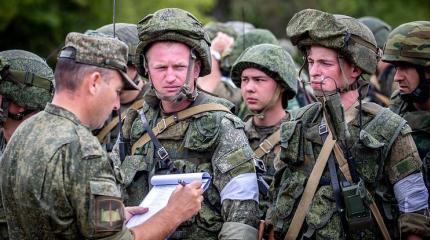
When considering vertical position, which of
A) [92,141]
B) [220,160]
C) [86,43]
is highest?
[86,43]

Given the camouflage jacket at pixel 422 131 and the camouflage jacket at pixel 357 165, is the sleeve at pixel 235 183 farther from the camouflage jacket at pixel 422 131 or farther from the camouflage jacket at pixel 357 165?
the camouflage jacket at pixel 422 131

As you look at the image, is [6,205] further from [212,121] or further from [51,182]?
[212,121]

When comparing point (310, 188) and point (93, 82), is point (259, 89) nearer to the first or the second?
point (310, 188)

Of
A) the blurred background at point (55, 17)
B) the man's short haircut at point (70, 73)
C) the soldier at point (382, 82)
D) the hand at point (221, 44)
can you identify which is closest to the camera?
the man's short haircut at point (70, 73)

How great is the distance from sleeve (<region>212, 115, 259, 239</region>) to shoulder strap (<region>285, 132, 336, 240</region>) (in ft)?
0.97

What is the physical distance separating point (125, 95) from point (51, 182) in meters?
4.02

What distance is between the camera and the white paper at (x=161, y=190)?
6125 mm

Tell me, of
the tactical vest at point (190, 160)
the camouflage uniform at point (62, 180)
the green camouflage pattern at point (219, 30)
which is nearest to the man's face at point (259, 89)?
the tactical vest at point (190, 160)

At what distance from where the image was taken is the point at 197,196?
19.9 ft

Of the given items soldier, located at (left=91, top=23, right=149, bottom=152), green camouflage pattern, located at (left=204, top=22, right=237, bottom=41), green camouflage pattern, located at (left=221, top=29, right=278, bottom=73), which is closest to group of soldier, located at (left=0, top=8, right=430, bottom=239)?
soldier, located at (left=91, top=23, right=149, bottom=152)

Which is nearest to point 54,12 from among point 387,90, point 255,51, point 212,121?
point 387,90

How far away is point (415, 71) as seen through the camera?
761 cm

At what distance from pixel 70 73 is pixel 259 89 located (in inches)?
144

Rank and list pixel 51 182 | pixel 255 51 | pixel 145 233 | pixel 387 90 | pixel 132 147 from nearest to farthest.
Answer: pixel 51 182 < pixel 145 233 < pixel 132 147 < pixel 255 51 < pixel 387 90
